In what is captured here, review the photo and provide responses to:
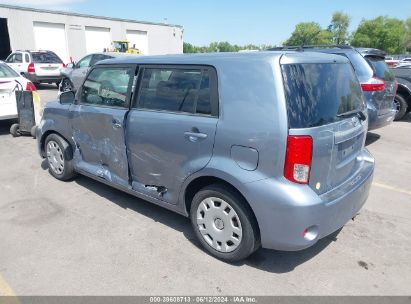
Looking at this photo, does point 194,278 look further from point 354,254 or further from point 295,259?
point 354,254

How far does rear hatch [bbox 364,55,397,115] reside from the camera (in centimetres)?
634

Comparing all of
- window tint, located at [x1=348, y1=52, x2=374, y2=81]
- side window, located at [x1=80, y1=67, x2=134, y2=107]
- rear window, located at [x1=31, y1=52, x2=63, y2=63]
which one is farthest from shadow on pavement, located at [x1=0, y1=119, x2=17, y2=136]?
rear window, located at [x1=31, y1=52, x2=63, y2=63]

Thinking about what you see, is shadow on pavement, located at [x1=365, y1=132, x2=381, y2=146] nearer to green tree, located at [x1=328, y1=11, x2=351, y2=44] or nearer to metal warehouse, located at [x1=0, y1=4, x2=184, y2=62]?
metal warehouse, located at [x1=0, y1=4, x2=184, y2=62]

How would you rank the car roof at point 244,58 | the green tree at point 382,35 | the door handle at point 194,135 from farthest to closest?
1. the green tree at point 382,35
2. the door handle at point 194,135
3. the car roof at point 244,58

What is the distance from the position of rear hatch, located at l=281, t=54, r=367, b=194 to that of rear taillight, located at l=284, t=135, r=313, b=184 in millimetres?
33

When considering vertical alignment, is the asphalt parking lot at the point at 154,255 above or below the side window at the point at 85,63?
below

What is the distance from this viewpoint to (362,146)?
11.3 feet

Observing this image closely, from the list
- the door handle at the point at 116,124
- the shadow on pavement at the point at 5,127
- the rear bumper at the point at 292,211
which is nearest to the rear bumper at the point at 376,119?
the rear bumper at the point at 292,211

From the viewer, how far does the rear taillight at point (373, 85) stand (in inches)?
245

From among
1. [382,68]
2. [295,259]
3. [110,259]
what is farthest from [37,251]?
[382,68]

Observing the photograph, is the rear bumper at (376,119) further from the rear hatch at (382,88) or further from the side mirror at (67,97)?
the side mirror at (67,97)

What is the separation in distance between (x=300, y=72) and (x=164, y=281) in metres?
1.98

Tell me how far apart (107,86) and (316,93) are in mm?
2414

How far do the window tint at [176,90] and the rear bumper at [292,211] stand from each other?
0.85 meters
